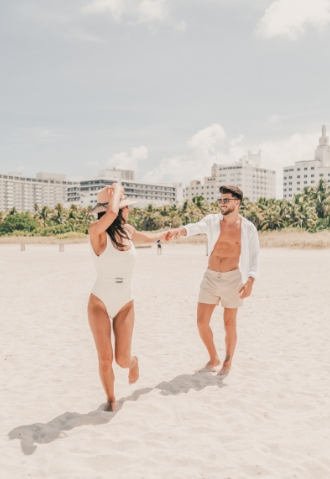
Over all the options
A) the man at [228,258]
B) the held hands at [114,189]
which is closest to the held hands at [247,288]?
the man at [228,258]

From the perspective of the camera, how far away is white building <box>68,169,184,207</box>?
577 feet

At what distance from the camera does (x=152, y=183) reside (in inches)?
7490

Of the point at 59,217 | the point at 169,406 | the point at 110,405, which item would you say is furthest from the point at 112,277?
the point at 59,217

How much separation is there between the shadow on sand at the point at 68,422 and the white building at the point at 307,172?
182m

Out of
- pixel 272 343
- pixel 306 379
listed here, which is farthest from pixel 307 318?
pixel 306 379

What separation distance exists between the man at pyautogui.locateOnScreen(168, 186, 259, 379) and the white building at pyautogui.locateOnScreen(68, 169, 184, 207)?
16292cm

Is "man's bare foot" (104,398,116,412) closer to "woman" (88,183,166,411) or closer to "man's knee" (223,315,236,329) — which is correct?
"woman" (88,183,166,411)

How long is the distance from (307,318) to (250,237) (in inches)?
179

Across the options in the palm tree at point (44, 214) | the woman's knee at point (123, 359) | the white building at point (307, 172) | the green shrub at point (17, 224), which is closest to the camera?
the woman's knee at point (123, 359)

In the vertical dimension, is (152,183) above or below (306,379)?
above

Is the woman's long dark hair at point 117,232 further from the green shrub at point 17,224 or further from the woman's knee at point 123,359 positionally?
the green shrub at point 17,224

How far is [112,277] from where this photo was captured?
13.6ft

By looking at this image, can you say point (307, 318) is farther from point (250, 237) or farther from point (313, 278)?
point (313, 278)

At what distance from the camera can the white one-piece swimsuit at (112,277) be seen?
13.5ft
